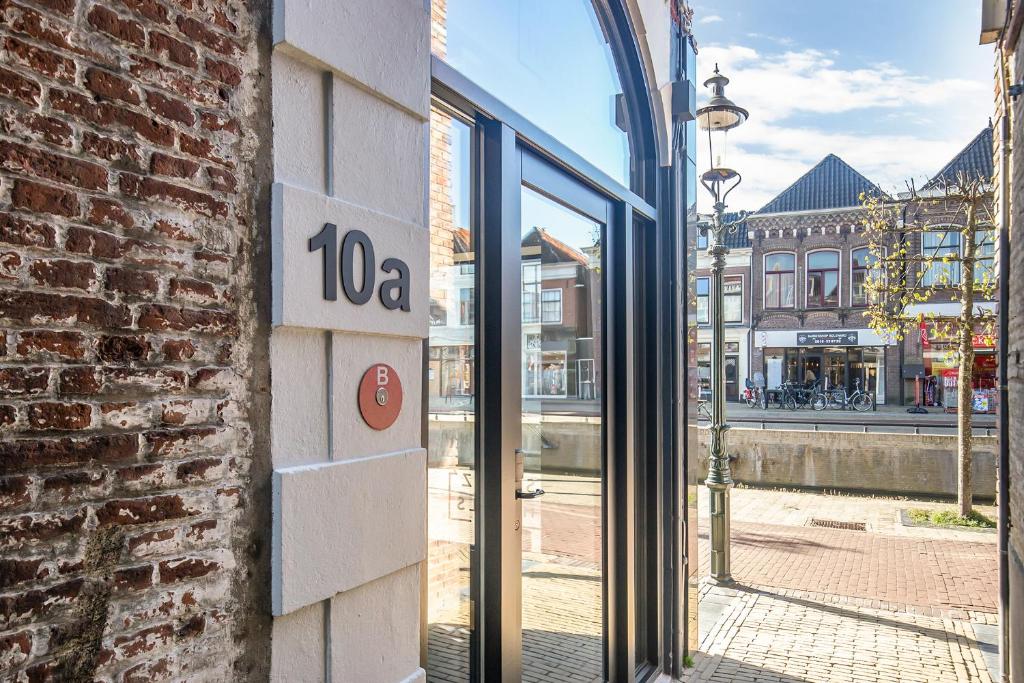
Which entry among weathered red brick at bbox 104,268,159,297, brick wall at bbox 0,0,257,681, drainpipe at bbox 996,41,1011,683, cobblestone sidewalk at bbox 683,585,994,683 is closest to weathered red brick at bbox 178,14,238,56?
brick wall at bbox 0,0,257,681

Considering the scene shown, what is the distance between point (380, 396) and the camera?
2072mm

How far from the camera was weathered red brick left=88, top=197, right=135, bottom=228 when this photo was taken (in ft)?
4.62

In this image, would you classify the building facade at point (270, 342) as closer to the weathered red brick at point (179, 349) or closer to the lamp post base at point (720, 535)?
the weathered red brick at point (179, 349)

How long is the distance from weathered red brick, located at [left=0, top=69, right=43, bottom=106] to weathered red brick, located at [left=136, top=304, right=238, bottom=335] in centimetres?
43

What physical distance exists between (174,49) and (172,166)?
26 cm

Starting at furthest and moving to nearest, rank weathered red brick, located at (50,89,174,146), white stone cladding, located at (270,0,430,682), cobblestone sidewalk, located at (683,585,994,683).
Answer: cobblestone sidewalk, located at (683,585,994,683), white stone cladding, located at (270,0,430,682), weathered red brick, located at (50,89,174,146)

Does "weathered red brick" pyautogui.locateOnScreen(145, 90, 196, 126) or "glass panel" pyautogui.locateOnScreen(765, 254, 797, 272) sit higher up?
Result: "glass panel" pyautogui.locateOnScreen(765, 254, 797, 272)

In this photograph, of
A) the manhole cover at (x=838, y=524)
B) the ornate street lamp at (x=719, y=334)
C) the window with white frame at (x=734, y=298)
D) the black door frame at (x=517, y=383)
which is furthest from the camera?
the window with white frame at (x=734, y=298)

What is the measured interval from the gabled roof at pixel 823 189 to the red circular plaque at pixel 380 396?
29355 mm

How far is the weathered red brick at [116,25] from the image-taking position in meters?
1.42

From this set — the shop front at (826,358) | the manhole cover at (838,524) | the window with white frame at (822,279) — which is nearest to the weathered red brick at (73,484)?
the manhole cover at (838,524)

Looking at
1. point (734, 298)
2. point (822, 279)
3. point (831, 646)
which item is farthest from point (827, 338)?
point (831, 646)

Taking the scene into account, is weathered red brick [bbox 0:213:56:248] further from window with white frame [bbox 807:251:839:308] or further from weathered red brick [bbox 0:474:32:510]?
window with white frame [bbox 807:251:839:308]

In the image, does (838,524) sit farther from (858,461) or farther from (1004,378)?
(1004,378)
